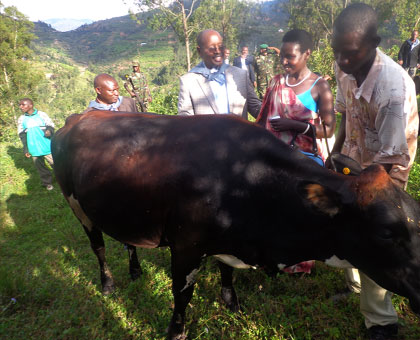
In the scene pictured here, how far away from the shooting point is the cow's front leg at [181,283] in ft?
6.84

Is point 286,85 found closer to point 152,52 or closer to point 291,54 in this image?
point 291,54

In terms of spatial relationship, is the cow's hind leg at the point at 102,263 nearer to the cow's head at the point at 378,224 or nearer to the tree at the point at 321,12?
the cow's head at the point at 378,224

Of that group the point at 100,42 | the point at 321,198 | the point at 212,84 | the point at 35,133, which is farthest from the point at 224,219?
the point at 100,42

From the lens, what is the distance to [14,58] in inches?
861

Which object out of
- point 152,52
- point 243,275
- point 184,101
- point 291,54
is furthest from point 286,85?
point 152,52

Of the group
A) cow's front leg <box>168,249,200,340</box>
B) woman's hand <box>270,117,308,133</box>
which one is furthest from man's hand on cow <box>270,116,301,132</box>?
cow's front leg <box>168,249,200,340</box>

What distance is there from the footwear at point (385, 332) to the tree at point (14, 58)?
23.4 meters

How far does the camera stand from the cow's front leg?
209 centimetres

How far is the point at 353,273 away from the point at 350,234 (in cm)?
117

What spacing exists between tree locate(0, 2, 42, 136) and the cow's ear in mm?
23088

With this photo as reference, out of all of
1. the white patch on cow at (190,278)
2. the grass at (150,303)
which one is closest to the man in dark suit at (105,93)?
the grass at (150,303)

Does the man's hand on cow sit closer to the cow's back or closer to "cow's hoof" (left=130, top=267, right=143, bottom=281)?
the cow's back

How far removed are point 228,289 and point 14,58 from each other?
2677 centimetres

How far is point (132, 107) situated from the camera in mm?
4262
